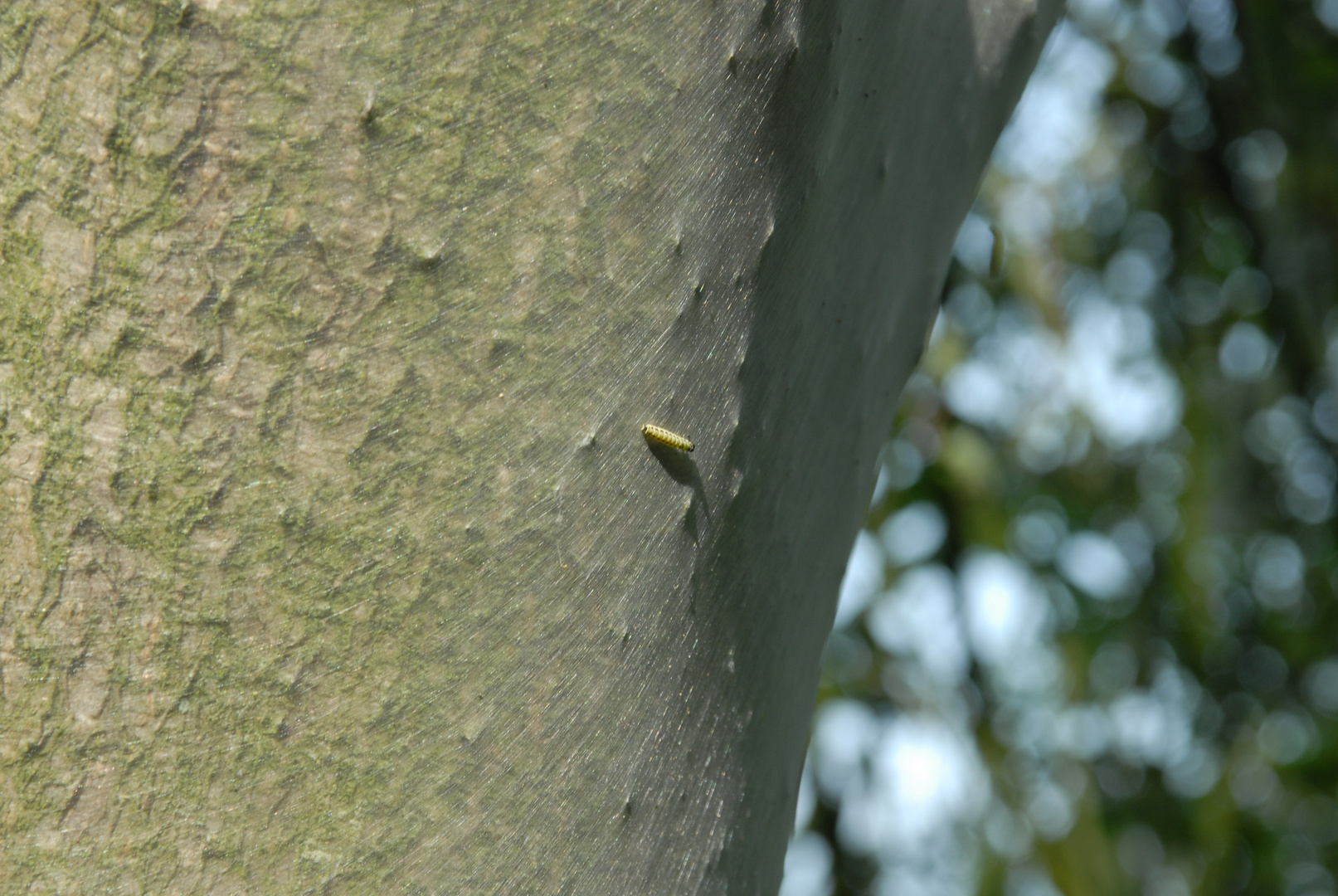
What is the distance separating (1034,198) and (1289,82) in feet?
1.45

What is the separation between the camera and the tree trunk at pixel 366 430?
347mm

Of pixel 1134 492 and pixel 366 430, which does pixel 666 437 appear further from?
pixel 1134 492

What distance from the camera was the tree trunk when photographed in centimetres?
35

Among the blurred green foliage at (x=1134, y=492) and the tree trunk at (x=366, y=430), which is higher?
the tree trunk at (x=366, y=430)

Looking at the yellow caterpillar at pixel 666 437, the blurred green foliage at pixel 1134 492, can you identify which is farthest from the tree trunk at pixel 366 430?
the blurred green foliage at pixel 1134 492

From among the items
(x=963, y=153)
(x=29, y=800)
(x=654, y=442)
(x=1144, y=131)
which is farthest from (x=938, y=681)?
(x=29, y=800)

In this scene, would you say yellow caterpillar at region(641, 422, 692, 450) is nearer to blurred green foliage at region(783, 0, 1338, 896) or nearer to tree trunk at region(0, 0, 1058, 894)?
tree trunk at region(0, 0, 1058, 894)

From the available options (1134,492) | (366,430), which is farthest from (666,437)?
(1134,492)

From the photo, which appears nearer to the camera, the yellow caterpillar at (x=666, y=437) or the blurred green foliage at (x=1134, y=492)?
the yellow caterpillar at (x=666, y=437)

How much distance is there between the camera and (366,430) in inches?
14.5

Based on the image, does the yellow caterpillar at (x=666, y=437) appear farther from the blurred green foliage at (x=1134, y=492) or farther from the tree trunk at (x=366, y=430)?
the blurred green foliage at (x=1134, y=492)

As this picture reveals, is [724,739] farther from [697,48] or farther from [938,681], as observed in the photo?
[938,681]

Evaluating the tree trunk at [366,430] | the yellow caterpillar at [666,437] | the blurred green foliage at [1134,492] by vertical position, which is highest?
the tree trunk at [366,430]

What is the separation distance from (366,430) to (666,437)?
12cm
